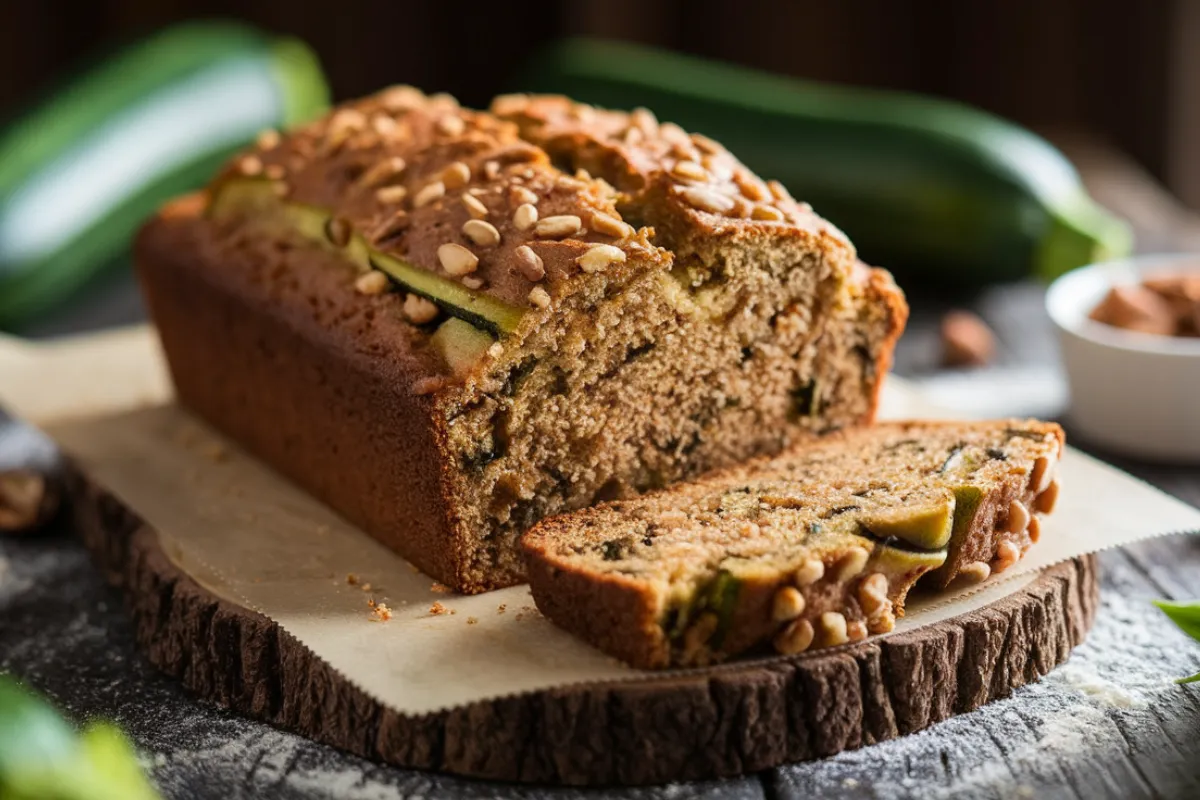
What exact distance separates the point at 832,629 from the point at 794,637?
85 millimetres

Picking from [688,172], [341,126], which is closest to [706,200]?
[688,172]

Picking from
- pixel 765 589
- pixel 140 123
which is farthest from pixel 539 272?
pixel 140 123

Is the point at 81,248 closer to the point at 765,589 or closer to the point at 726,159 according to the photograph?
the point at 726,159

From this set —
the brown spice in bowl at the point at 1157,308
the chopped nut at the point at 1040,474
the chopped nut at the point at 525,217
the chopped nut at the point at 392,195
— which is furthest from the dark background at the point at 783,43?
the chopped nut at the point at 1040,474

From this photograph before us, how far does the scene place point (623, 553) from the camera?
324cm

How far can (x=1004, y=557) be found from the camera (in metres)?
3.46

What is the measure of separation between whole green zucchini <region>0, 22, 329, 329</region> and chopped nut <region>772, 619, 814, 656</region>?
14.4ft

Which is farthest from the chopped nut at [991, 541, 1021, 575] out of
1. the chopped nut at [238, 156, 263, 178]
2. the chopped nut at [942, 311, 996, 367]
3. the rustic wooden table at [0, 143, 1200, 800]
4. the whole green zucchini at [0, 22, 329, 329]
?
the whole green zucchini at [0, 22, 329, 329]

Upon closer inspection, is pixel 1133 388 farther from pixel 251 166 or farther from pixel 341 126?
pixel 251 166

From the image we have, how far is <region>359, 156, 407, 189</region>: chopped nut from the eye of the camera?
4.06 m

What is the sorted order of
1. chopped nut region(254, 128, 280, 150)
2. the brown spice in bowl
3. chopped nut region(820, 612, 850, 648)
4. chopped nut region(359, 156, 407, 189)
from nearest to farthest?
chopped nut region(820, 612, 850, 648), chopped nut region(359, 156, 407, 189), chopped nut region(254, 128, 280, 150), the brown spice in bowl

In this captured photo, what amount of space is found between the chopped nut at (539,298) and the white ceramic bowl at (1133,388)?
2229mm

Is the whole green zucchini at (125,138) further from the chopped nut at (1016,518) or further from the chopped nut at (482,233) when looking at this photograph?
the chopped nut at (1016,518)

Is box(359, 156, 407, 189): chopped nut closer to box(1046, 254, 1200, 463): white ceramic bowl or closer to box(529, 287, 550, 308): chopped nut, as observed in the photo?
box(529, 287, 550, 308): chopped nut
